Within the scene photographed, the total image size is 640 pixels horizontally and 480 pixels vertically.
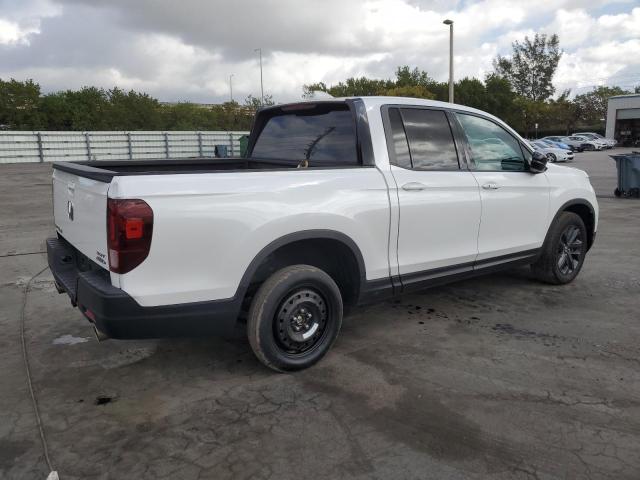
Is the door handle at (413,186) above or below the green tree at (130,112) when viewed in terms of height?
below

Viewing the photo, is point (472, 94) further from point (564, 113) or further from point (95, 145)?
point (95, 145)

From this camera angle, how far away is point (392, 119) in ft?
13.0

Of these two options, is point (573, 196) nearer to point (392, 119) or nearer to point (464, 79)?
point (392, 119)

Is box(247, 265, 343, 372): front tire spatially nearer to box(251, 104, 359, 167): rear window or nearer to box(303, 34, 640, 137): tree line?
box(251, 104, 359, 167): rear window

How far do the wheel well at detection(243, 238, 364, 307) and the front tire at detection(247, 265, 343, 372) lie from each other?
0.15 m

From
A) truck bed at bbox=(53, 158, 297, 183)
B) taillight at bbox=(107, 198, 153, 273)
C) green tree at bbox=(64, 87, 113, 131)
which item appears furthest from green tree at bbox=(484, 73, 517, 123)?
taillight at bbox=(107, 198, 153, 273)

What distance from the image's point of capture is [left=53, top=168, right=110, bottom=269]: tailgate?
292 cm

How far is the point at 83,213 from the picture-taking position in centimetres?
322

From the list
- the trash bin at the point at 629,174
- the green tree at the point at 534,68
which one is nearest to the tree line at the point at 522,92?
the green tree at the point at 534,68

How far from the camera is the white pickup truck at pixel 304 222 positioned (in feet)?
9.39

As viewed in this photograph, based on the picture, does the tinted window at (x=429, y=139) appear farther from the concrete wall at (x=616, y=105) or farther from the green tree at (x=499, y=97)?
the green tree at (x=499, y=97)

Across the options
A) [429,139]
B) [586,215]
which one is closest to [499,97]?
[586,215]

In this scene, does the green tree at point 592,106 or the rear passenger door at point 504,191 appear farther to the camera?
the green tree at point 592,106

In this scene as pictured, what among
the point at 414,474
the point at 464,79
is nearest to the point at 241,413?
the point at 414,474
